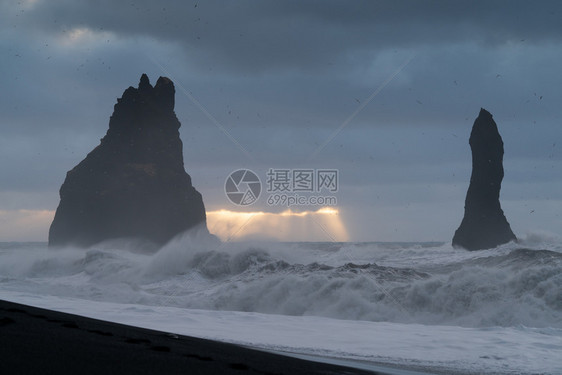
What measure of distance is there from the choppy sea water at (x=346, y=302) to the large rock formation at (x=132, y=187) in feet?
103

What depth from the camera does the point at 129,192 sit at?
64688 millimetres

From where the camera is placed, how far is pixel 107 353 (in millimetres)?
5328

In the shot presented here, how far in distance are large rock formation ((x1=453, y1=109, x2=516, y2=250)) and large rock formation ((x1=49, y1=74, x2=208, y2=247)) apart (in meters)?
28.9

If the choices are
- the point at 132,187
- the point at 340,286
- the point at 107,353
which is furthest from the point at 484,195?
the point at 107,353

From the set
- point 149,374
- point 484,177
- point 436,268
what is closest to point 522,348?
point 149,374

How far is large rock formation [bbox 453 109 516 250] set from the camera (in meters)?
52.5

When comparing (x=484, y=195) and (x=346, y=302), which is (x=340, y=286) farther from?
(x=484, y=195)

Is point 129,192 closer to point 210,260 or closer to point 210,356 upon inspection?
point 210,260

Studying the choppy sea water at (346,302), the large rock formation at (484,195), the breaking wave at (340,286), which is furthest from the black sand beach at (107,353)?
the large rock formation at (484,195)

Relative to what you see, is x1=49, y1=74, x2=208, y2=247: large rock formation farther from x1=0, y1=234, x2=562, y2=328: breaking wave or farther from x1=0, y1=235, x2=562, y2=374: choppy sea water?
x1=0, y1=234, x2=562, y2=328: breaking wave

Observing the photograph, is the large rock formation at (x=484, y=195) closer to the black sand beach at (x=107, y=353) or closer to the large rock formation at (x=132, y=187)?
the large rock formation at (x=132, y=187)

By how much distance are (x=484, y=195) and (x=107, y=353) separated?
52.8 meters

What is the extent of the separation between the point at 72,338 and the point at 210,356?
4.58 feet

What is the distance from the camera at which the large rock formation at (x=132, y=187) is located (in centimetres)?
6412
